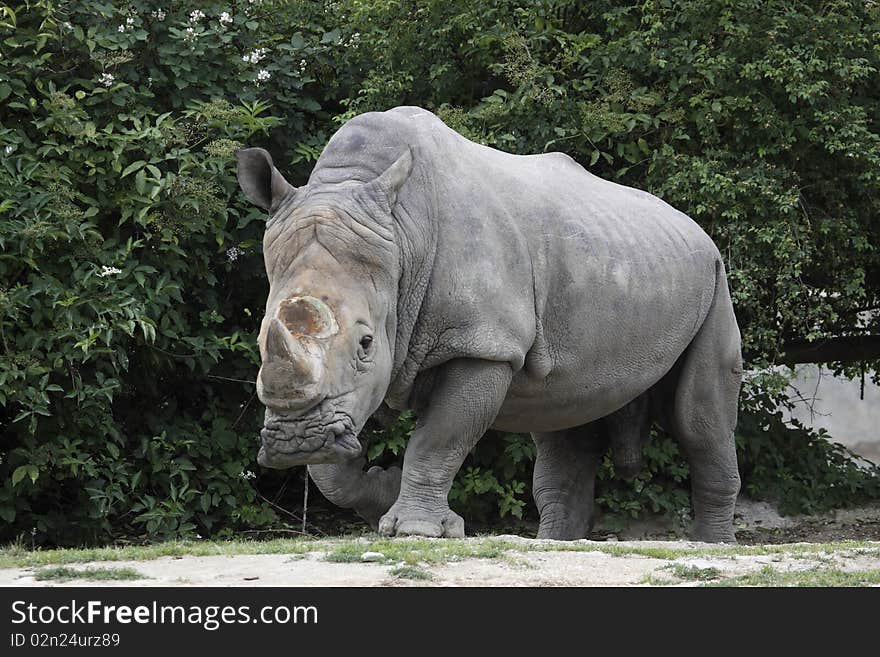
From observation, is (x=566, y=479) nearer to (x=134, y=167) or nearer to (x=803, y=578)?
(x=134, y=167)

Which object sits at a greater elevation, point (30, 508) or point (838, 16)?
point (838, 16)

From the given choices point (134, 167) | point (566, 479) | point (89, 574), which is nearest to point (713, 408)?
point (566, 479)

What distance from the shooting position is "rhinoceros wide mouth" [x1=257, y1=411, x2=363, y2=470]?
19.6 feet

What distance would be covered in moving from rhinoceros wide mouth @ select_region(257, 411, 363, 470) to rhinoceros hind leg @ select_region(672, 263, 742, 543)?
9.96 ft

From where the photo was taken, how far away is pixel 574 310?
7.41 m

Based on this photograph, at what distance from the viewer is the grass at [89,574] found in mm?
5121

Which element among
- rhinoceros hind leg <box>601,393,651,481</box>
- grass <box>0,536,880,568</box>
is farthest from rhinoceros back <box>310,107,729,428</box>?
grass <box>0,536,880,568</box>

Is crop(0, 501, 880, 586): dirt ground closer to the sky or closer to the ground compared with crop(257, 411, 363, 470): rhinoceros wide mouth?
closer to the ground

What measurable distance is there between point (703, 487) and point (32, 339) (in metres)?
4.05

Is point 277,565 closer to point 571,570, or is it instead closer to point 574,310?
point 571,570

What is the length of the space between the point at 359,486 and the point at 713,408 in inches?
95.8

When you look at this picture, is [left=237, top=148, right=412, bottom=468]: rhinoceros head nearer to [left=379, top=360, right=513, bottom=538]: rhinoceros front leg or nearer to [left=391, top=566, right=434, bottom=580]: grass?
[left=379, top=360, right=513, bottom=538]: rhinoceros front leg

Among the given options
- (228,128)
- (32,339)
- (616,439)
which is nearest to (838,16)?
(616,439)
